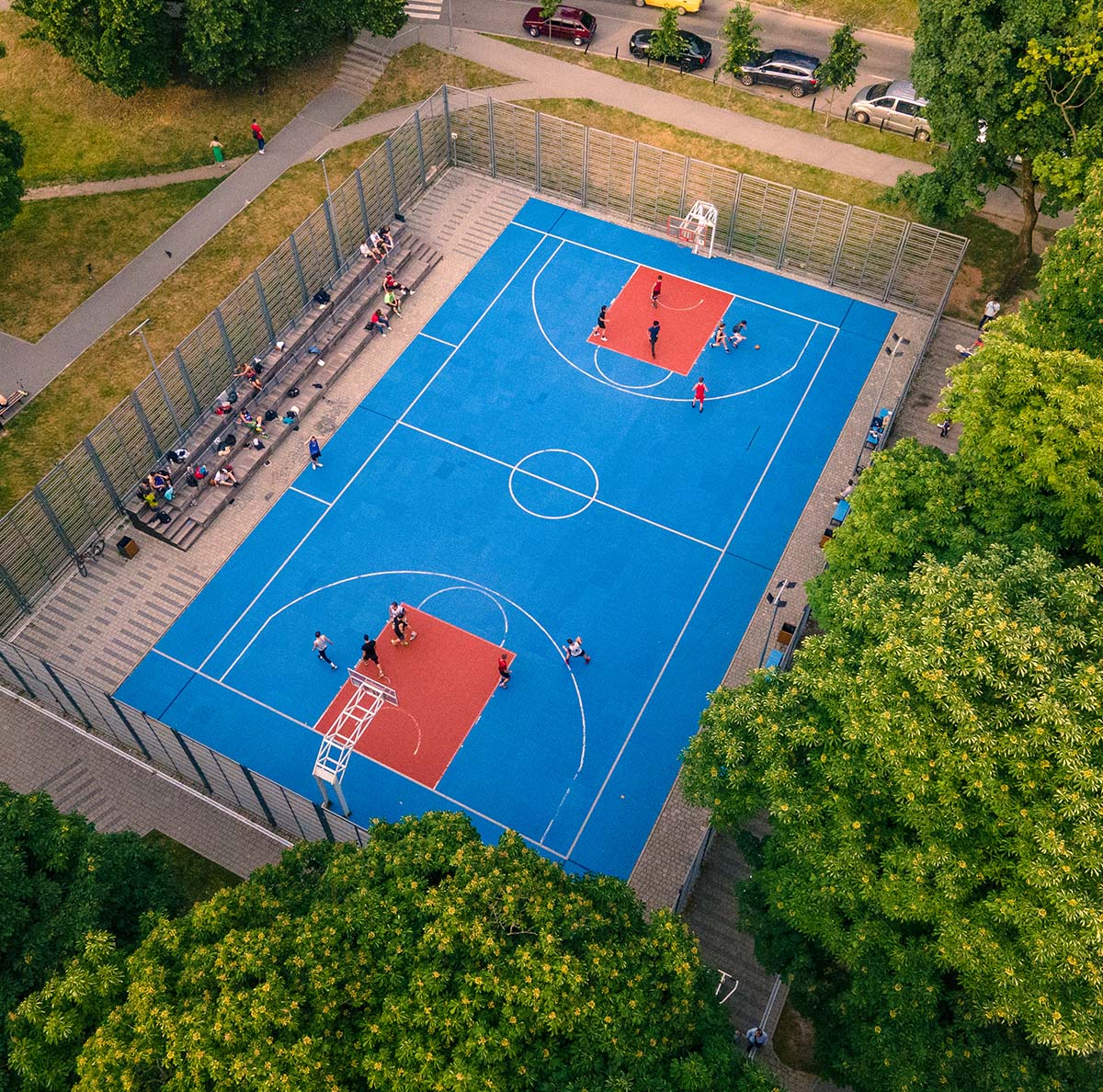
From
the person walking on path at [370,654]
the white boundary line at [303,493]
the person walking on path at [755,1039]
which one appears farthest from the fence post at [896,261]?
the person walking on path at [755,1039]

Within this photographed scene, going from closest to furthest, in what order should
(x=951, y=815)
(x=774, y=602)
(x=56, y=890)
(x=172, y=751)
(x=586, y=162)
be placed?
(x=951, y=815)
(x=56, y=890)
(x=172, y=751)
(x=774, y=602)
(x=586, y=162)

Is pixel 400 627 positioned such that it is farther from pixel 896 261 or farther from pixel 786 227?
pixel 896 261

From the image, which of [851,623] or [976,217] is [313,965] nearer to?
[851,623]

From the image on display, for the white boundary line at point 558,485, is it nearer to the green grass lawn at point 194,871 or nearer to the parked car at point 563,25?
the green grass lawn at point 194,871

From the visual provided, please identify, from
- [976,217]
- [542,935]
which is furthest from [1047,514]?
[976,217]

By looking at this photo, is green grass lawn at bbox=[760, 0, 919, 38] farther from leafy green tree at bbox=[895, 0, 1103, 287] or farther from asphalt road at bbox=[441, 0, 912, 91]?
leafy green tree at bbox=[895, 0, 1103, 287]

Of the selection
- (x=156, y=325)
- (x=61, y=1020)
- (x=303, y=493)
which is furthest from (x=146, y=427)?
(x=61, y=1020)

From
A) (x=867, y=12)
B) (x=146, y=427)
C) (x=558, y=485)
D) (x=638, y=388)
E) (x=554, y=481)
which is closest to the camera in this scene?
(x=146, y=427)
